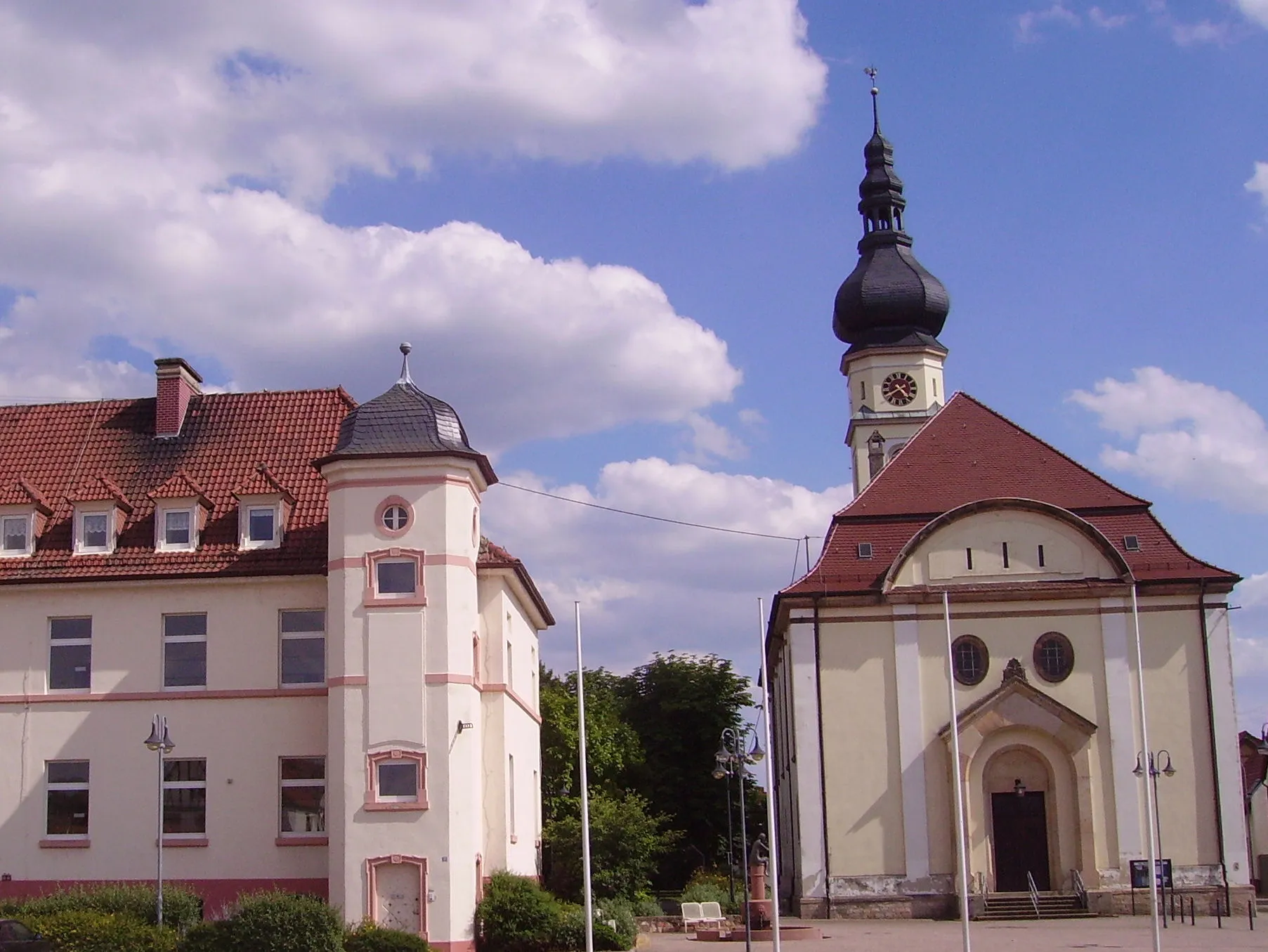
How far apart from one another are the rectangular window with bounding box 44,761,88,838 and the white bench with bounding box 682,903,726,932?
14.9 m

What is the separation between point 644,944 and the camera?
116 feet

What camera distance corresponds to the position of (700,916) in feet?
135

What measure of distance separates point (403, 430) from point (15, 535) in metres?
9.82

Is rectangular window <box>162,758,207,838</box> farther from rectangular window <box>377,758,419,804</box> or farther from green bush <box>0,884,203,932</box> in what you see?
rectangular window <box>377,758,419,804</box>

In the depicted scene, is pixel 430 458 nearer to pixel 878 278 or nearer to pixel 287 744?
pixel 287 744

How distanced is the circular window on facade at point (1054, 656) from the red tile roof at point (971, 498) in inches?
58.1

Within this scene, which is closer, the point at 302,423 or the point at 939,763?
the point at 302,423

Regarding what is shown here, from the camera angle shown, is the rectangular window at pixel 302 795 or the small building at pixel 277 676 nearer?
the small building at pixel 277 676

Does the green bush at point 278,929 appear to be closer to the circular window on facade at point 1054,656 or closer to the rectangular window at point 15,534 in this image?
the rectangular window at point 15,534

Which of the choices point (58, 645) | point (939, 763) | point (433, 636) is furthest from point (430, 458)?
point (939, 763)

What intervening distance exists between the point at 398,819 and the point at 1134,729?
22.3 metres

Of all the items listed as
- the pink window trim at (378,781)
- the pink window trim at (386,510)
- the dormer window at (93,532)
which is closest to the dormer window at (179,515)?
the dormer window at (93,532)

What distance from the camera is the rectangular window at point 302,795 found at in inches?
1361

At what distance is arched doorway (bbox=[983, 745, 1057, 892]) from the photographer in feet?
148
